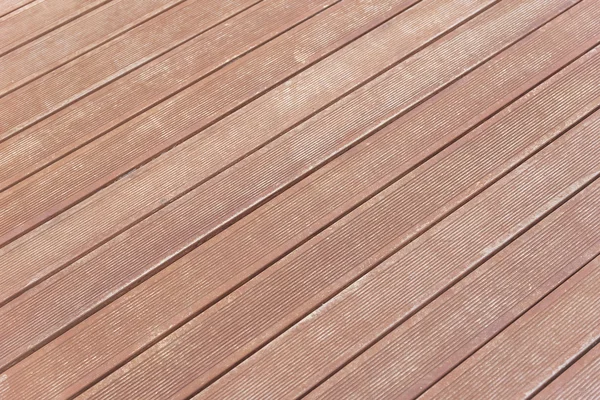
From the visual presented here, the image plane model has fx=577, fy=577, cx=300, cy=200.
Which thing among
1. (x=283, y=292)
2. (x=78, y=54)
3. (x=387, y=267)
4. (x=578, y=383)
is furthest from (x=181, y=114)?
(x=578, y=383)

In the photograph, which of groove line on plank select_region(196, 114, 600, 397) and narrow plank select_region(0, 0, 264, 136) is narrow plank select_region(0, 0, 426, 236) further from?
groove line on plank select_region(196, 114, 600, 397)

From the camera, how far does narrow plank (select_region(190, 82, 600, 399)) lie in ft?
4.09

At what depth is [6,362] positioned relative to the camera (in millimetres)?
1276

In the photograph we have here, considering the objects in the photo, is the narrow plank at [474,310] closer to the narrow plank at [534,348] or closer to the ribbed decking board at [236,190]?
the narrow plank at [534,348]

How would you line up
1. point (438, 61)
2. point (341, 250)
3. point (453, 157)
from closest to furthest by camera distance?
1. point (341, 250)
2. point (453, 157)
3. point (438, 61)

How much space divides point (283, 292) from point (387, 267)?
25cm

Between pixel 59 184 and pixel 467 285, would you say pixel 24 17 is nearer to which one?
pixel 59 184

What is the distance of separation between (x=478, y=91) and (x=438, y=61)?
148mm

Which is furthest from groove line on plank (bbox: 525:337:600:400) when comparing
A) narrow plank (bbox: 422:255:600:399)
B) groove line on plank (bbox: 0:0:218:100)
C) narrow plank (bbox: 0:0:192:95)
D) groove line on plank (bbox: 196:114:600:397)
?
narrow plank (bbox: 0:0:192:95)

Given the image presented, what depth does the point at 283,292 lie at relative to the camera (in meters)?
1.33

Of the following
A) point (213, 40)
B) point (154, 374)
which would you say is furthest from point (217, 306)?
point (213, 40)

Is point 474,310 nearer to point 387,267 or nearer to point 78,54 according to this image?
point 387,267

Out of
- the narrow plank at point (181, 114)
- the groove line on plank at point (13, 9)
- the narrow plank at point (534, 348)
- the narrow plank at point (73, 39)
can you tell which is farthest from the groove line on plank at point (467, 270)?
the groove line on plank at point (13, 9)

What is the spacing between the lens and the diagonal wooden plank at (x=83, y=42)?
164 centimetres
